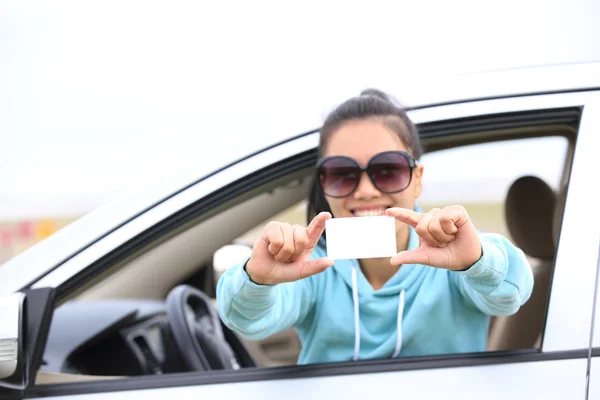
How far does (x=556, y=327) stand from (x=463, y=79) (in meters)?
0.59

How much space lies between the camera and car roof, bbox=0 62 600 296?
148 cm

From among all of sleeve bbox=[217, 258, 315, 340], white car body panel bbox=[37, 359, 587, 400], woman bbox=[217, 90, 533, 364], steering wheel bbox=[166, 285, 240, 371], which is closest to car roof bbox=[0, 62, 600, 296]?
woman bbox=[217, 90, 533, 364]

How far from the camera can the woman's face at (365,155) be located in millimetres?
1478

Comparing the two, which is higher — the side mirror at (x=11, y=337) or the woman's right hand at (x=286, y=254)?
the woman's right hand at (x=286, y=254)

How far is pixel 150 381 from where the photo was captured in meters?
1.41

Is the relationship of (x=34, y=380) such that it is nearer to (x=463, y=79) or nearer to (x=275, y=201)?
(x=275, y=201)

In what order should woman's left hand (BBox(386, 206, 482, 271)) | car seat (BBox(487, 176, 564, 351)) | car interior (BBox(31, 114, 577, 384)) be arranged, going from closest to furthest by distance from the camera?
1. woman's left hand (BBox(386, 206, 482, 271))
2. car interior (BBox(31, 114, 577, 384))
3. car seat (BBox(487, 176, 564, 351))

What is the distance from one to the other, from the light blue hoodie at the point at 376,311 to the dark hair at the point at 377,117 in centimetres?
24

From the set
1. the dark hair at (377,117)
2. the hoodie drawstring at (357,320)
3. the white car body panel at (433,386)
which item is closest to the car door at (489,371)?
the white car body panel at (433,386)

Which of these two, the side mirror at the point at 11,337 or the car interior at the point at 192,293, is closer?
the side mirror at the point at 11,337

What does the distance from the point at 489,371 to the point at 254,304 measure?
48 cm

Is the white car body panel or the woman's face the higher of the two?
the woman's face

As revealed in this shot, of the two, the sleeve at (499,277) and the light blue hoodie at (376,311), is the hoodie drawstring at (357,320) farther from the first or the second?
the sleeve at (499,277)

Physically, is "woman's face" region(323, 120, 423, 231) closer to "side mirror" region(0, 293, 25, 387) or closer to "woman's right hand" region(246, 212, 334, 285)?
"woman's right hand" region(246, 212, 334, 285)
